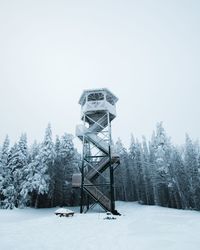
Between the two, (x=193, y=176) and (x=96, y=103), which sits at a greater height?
(x=96, y=103)

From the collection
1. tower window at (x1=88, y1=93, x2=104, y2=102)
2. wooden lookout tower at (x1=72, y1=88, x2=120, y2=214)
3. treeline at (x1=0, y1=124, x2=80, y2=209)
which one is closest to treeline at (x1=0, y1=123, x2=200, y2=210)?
treeline at (x1=0, y1=124, x2=80, y2=209)

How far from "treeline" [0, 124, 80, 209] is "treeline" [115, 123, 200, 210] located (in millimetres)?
9896

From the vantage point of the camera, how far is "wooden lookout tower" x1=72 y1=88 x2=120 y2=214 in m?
21.4

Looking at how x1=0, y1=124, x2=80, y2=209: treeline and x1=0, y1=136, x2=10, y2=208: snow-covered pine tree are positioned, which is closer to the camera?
x1=0, y1=124, x2=80, y2=209: treeline

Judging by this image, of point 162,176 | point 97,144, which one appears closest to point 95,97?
point 97,144

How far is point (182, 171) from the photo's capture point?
35500 mm

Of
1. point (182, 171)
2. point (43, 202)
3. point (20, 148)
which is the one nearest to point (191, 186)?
point (182, 171)

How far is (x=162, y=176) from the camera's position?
34.4m

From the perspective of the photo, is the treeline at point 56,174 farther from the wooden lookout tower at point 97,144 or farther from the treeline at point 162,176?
the wooden lookout tower at point 97,144

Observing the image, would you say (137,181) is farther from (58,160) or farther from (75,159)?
(58,160)

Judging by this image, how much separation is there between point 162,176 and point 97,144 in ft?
54.9

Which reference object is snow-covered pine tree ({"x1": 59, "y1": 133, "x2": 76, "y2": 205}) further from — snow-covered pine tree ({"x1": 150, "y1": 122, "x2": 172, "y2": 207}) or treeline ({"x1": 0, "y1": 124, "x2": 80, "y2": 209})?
snow-covered pine tree ({"x1": 150, "y1": 122, "x2": 172, "y2": 207})

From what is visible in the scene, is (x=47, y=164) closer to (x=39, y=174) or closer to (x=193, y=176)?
(x=39, y=174)

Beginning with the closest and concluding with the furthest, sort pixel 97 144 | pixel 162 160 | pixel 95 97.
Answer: pixel 97 144
pixel 95 97
pixel 162 160
